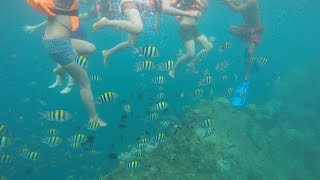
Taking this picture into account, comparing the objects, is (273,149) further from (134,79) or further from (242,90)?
(134,79)

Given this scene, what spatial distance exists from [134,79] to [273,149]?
14169 millimetres

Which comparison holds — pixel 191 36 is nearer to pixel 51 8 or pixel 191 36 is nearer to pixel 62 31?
pixel 62 31

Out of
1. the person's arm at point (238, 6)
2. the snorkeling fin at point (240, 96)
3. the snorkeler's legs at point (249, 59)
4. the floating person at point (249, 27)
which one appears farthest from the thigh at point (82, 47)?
the snorkeler's legs at point (249, 59)

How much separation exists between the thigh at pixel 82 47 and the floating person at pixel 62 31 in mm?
584

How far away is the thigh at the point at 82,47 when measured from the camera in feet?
25.6

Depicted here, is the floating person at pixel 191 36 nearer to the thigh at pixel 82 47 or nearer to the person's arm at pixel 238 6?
the person's arm at pixel 238 6

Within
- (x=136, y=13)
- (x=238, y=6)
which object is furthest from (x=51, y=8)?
(x=238, y=6)

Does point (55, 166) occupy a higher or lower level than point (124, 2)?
lower

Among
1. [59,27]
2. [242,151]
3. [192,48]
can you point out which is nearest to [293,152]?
[242,151]

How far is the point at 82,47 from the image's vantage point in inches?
311

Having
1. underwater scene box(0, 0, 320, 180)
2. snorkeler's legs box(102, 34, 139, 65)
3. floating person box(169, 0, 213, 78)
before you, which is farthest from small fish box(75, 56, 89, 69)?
floating person box(169, 0, 213, 78)

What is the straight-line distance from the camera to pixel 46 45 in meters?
6.97

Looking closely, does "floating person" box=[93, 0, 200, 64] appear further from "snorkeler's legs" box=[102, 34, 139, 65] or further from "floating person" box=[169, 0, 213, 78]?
"floating person" box=[169, 0, 213, 78]

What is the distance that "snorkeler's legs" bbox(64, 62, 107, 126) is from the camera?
23.3 feet
